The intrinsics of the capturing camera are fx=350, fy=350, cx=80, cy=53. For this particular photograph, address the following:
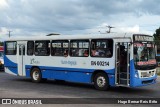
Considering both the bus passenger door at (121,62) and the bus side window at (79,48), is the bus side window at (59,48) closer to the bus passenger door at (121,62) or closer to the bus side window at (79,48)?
the bus side window at (79,48)

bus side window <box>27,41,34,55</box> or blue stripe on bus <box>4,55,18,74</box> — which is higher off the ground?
bus side window <box>27,41,34,55</box>

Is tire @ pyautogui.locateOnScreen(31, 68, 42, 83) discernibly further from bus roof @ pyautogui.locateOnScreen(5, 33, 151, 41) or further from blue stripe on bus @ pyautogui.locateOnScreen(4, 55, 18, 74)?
bus roof @ pyautogui.locateOnScreen(5, 33, 151, 41)

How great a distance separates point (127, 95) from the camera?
1473 centimetres

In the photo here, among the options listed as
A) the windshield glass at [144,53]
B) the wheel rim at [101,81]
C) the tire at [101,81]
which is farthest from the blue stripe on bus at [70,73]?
the windshield glass at [144,53]

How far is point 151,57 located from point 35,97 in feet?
18.9

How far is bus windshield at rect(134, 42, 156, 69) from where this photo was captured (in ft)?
49.8

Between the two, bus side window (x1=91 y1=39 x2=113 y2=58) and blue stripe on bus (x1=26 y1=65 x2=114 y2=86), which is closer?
bus side window (x1=91 y1=39 x2=113 y2=58)

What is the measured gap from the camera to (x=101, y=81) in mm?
16219

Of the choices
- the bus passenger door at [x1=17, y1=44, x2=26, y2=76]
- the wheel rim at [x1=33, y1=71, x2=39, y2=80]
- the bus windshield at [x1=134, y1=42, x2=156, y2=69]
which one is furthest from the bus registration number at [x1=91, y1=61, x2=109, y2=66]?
the bus passenger door at [x1=17, y1=44, x2=26, y2=76]

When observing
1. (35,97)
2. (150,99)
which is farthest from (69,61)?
(150,99)

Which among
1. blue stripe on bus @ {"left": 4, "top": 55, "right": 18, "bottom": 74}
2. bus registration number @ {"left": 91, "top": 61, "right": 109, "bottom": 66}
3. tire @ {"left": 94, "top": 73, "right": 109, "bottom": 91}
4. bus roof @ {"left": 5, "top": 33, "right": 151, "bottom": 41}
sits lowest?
tire @ {"left": 94, "top": 73, "right": 109, "bottom": 91}

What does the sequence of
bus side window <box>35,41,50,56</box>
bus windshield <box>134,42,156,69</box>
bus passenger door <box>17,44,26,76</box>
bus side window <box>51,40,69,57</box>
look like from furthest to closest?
bus passenger door <box>17,44,26,76</box>, bus side window <box>35,41,50,56</box>, bus side window <box>51,40,69,57</box>, bus windshield <box>134,42,156,69</box>

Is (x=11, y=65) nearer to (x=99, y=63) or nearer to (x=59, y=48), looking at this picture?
(x=59, y=48)

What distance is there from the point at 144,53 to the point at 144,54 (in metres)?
0.05
